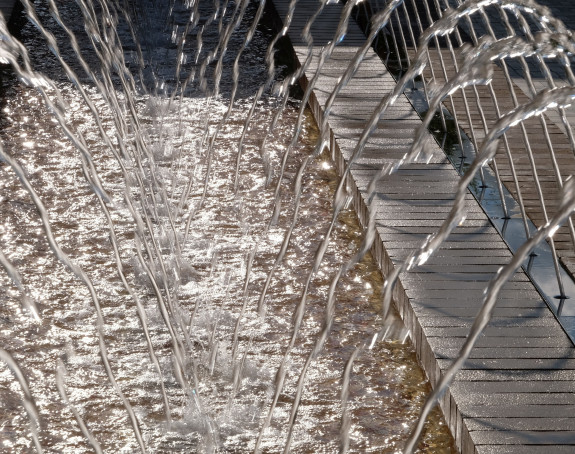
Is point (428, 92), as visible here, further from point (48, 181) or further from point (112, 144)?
point (48, 181)

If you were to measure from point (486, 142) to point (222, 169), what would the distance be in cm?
300

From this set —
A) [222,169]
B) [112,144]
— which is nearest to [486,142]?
[222,169]

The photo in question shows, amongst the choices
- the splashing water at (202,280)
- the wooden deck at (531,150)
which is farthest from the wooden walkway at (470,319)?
the wooden deck at (531,150)

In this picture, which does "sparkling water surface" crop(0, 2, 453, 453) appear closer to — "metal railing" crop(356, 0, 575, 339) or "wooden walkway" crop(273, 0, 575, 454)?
"wooden walkway" crop(273, 0, 575, 454)

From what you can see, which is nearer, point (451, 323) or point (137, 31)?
point (451, 323)

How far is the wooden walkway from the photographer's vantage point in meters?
3.27

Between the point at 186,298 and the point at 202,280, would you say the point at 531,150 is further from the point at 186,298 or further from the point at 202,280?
the point at 186,298

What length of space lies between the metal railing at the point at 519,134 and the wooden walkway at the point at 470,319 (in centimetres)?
23

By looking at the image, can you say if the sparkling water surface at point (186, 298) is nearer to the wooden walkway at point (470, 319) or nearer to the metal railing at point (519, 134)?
the wooden walkway at point (470, 319)

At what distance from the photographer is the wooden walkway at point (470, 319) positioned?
327cm

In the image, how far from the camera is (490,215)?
535 centimetres

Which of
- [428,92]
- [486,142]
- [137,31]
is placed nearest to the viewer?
[486,142]

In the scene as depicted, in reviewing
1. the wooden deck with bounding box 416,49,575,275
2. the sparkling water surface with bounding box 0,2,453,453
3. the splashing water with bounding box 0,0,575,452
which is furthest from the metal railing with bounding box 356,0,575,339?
the sparkling water surface with bounding box 0,2,453,453

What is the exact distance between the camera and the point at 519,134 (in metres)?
6.71
